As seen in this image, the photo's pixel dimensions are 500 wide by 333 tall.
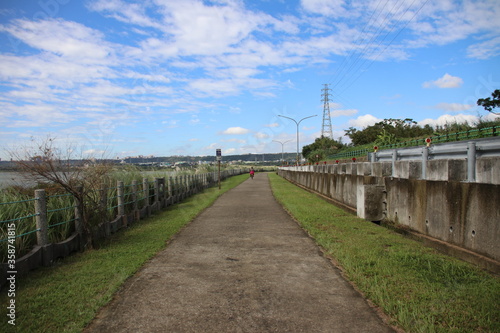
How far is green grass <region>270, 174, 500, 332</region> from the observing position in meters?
3.81

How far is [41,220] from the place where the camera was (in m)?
6.44

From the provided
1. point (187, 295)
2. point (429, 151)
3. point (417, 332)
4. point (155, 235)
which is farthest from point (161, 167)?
point (417, 332)

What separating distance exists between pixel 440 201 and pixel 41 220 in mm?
7118

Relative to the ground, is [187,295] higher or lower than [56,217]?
lower

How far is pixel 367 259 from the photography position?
6.18 meters

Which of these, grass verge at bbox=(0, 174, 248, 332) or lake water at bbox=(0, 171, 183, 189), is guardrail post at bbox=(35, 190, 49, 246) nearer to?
grass verge at bbox=(0, 174, 248, 332)

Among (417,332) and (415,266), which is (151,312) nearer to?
(417,332)

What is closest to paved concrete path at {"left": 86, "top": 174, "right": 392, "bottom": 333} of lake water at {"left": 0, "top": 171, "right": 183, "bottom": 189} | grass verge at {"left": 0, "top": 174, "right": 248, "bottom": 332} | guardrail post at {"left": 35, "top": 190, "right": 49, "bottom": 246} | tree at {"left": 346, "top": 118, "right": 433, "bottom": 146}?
grass verge at {"left": 0, "top": 174, "right": 248, "bottom": 332}

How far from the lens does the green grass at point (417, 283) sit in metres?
3.81

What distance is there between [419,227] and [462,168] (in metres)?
1.72

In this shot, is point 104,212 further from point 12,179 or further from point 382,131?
point 382,131

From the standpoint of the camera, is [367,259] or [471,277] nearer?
[471,277]

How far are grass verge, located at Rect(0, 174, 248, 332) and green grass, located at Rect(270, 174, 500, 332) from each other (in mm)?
3394

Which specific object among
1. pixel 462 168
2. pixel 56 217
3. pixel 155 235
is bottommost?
pixel 155 235
